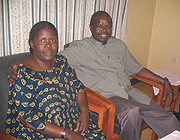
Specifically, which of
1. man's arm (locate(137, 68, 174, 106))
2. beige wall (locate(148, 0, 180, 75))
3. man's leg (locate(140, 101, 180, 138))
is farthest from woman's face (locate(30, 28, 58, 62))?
beige wall (locate(148, 0, 180, 75))

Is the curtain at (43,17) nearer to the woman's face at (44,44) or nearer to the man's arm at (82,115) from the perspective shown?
the woman's face at (44,44)

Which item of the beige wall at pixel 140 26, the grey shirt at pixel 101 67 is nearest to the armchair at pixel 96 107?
the grey shirt at pixel 101 67

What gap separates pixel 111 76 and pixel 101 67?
0.44 ft

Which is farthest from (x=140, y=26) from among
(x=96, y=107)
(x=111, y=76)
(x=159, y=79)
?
(x=96, y=107)

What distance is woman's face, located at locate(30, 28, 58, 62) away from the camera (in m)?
1.42

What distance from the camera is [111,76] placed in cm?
210

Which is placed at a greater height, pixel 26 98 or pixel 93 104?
pixel 26 98

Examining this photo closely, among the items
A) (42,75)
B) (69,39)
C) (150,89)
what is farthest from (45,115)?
(150,89)

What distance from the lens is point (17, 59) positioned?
1.62 metres

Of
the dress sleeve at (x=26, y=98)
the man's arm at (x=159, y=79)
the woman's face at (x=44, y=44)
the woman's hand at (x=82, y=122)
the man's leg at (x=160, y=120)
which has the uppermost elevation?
the woman's face at (x=44, y=44)

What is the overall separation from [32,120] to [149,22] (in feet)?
10.4

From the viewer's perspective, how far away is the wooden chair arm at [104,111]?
64.3 inches

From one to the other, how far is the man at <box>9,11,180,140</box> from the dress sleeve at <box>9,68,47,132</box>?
732mm

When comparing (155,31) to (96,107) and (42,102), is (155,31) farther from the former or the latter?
(42,102)
